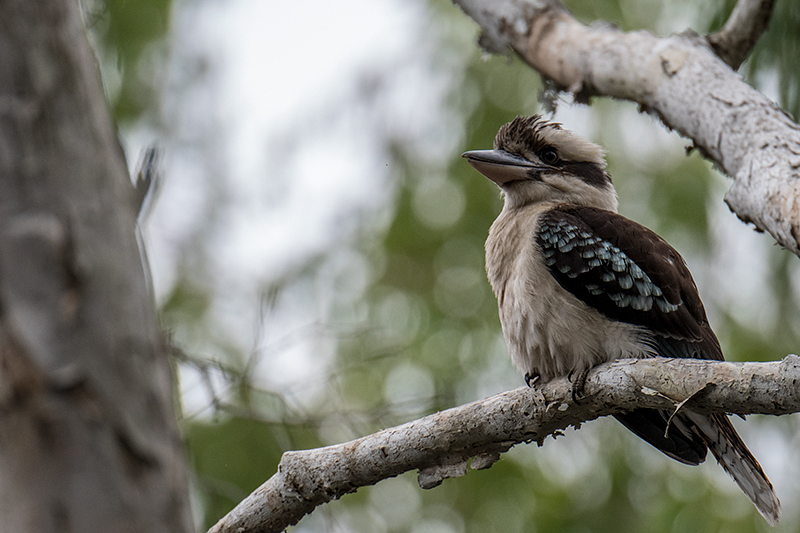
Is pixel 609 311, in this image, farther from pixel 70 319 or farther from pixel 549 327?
pixel 70 319

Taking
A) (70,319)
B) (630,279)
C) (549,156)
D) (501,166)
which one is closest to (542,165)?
(549,156)

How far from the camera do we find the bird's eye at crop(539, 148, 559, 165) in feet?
11.1

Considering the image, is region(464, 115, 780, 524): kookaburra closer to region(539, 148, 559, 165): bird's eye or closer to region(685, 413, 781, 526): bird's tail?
region(685, 413, 781, 526): bird's tail

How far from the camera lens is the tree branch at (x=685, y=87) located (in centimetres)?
238

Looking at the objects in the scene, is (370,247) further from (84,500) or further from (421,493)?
(84,500)

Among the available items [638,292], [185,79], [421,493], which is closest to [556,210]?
[638,292]

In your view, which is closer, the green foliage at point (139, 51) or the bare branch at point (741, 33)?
the bare branch at point (741, 33)

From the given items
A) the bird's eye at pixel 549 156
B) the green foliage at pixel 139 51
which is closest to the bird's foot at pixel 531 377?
the bird's eye at pixel 549 156

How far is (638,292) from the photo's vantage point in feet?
8.57

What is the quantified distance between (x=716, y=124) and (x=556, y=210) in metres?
0.63

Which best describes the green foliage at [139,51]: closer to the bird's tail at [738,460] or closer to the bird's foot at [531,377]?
the bird's foot at [531,377]

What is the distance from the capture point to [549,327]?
2.55m

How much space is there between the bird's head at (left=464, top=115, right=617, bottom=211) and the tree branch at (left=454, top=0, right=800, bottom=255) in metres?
0.30

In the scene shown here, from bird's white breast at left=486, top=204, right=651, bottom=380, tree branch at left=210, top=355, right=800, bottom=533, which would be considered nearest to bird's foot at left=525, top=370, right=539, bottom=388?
bird's white breast at left=486, top=204, right=651, bottom=380
